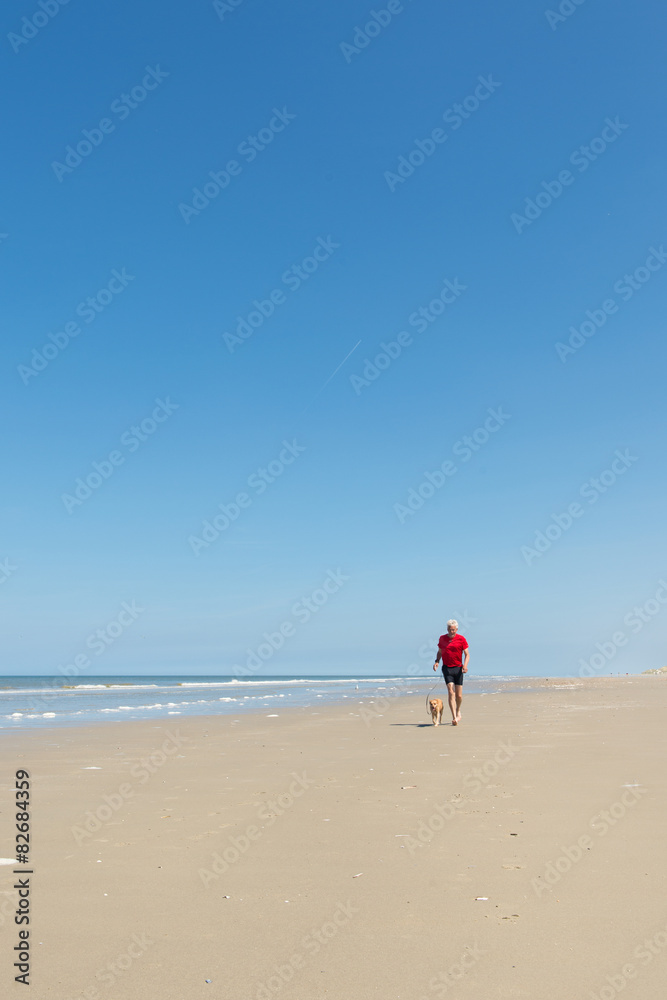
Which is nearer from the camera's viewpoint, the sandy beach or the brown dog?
the sandy beach

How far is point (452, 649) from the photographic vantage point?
47.3 feet

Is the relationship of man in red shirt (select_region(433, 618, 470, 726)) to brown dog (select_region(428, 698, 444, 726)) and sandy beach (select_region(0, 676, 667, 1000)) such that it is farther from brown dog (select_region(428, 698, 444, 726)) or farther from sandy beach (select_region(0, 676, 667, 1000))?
sandy beach (select_region(0, 676, 667, 1000))

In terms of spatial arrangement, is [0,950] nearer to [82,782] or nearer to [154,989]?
[154,989]

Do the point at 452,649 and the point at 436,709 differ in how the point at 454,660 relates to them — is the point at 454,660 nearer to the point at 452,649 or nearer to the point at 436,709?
the point at 452,649

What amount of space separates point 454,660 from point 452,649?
8.5 inches

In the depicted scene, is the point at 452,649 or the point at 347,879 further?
the point at 452,649

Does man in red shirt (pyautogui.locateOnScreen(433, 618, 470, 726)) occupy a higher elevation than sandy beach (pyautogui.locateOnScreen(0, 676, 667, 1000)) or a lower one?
higher

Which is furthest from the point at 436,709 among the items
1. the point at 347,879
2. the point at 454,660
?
the point at 347,879

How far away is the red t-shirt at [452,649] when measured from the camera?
47.0 feet

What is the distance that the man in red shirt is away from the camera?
46.4 feet

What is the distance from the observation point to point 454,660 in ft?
46.9

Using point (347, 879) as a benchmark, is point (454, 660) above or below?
above

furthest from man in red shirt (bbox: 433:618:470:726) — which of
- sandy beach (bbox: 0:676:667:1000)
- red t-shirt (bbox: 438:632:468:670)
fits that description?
sandy beach (bbox: 0:676:667:1000)

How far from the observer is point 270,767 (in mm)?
9078
